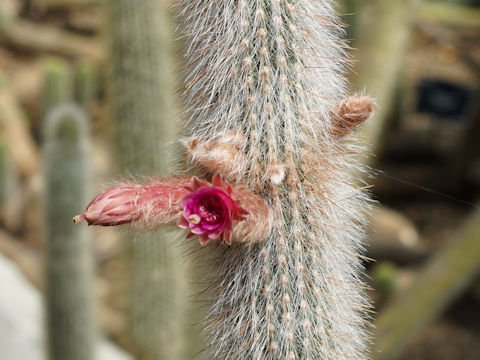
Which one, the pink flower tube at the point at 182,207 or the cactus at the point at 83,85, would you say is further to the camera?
the cactus at the point at 83,85

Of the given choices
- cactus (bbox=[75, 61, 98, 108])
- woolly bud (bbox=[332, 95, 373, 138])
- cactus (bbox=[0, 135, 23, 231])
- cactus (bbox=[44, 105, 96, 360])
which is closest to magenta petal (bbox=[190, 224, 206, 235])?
woolly bud (bbox=[332, 95, 373, 138])

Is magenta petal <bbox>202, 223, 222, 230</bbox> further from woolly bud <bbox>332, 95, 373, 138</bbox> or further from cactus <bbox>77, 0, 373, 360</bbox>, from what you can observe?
woolly bud <bbox>332, 95, 373, 138</bbox>

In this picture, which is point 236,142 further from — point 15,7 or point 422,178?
point 15,7

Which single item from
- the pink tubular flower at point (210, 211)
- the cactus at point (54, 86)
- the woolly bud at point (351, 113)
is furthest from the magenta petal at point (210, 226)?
the cactus at point (54, 86)

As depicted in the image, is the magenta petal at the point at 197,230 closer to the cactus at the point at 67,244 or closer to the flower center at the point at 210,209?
the flower center at the point at 210,209

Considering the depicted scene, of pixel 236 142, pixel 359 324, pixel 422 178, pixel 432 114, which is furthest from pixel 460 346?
pixel 236 142

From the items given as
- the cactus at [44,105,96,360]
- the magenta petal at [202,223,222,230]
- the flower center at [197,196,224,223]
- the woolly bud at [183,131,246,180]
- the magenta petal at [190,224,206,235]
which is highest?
the woolly bud at [183,131,246,180]

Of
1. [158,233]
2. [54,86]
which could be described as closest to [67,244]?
[158,233]

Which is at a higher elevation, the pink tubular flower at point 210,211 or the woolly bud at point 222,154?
the woolly bud at point 222,154

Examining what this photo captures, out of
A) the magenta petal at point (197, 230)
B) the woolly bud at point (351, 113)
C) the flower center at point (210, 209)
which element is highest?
the woolly bud at point (351, 113)
